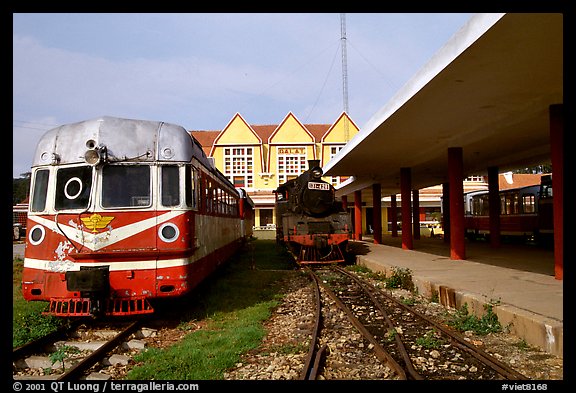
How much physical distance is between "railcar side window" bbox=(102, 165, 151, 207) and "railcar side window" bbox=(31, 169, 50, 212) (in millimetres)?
916

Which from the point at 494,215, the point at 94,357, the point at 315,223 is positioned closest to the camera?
the point at 94,357

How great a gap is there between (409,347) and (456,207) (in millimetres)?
9312

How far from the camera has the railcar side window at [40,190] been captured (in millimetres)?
6320

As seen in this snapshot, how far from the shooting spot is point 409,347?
18.1ft

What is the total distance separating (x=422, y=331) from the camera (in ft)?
20.5

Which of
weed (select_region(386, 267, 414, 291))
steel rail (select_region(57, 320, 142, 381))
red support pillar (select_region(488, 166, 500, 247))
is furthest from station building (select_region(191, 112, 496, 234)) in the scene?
steel rail (select_region(57, 320, 142, 381))

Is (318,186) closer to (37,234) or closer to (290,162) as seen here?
(37,234)

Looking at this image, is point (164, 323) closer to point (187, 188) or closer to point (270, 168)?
point (187, 188)

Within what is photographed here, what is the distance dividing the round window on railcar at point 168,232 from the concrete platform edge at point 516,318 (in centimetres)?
493

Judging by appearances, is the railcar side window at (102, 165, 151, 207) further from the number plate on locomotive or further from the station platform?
the number plate on locomotive

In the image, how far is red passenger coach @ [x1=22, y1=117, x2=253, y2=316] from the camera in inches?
236

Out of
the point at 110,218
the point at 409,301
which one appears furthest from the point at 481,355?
the point at 110,218
